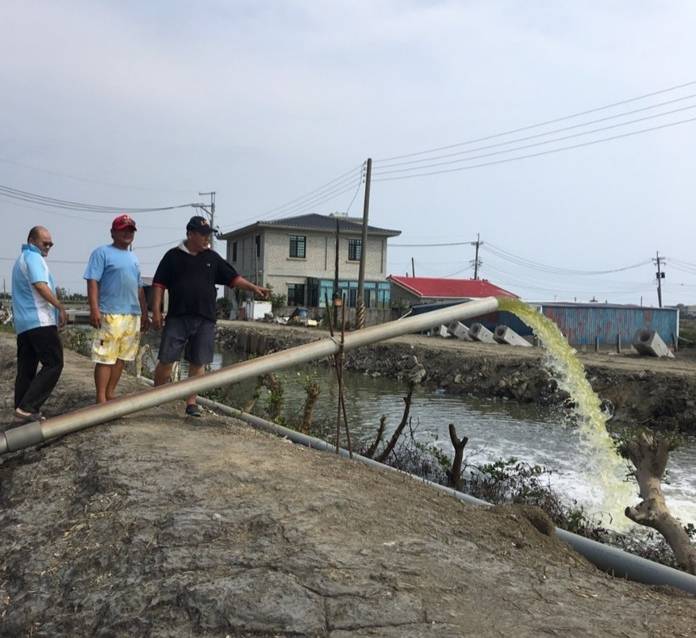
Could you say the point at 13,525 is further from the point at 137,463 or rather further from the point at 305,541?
the point at 305,541

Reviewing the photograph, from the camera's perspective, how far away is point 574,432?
13.9 metres

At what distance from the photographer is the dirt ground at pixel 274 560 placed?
2734 millimetres

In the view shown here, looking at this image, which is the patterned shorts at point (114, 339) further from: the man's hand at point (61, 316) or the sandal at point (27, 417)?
the sandal at point (27, 417)

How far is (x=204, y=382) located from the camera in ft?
18.1

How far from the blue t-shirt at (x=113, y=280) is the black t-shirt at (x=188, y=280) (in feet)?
0.86

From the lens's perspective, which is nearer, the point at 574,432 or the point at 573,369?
the point at 573,369

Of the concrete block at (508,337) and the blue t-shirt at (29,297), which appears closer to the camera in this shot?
the blue t-shirt at (29,297)

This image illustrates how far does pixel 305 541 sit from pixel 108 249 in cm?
369

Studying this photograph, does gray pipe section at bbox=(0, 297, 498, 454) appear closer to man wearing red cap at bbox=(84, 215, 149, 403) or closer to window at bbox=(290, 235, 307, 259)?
man wearing red cap at bbox=(84, 215, 149, 403)


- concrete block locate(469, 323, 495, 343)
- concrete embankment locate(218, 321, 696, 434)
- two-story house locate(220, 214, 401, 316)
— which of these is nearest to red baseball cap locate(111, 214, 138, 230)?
concrete embankment locate(218, 321, 696, 434)

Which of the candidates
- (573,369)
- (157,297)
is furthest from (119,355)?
(573,369)

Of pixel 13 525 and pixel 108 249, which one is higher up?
pixel 108 249

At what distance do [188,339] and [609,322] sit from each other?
25365mm

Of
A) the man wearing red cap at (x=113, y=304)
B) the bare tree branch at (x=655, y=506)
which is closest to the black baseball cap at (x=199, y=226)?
the man wearing red cap at (x=113, y=304)
